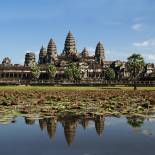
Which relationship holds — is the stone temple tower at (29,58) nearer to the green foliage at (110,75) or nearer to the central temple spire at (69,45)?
the central temple spire at (69,45)

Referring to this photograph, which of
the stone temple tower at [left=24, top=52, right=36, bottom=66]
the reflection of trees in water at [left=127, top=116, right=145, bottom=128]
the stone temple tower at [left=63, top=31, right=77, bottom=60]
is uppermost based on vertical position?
the stone temple tower at [left=63, top=31, right=77, bottom=60]

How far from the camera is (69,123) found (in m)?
15.2

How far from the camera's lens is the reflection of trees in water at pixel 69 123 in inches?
506

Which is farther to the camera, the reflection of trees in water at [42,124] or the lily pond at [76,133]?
the reflection of trees in water at [42,124]

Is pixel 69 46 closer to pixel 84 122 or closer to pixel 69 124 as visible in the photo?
pixel 84 122

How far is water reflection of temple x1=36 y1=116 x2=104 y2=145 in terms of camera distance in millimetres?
12673

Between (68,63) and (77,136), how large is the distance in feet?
471

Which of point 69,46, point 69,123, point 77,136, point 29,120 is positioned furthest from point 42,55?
point 77,136

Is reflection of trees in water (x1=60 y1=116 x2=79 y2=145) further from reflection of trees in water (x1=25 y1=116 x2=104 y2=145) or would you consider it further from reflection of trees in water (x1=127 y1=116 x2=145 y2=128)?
reflection of trees in water (x1=127 y1=116 x2=145 y2=128)

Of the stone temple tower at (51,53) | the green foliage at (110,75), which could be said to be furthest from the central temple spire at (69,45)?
the green foliage at (110,75)

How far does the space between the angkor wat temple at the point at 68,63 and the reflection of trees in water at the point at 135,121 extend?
412 ft

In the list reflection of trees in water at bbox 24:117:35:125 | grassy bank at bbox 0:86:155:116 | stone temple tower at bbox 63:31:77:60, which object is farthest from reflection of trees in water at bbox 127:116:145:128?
stone temple tower at bbox 63:31:77:60

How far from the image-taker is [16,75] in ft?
496

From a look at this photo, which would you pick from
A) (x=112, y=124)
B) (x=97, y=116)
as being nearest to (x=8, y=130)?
(x=112, y=124)
